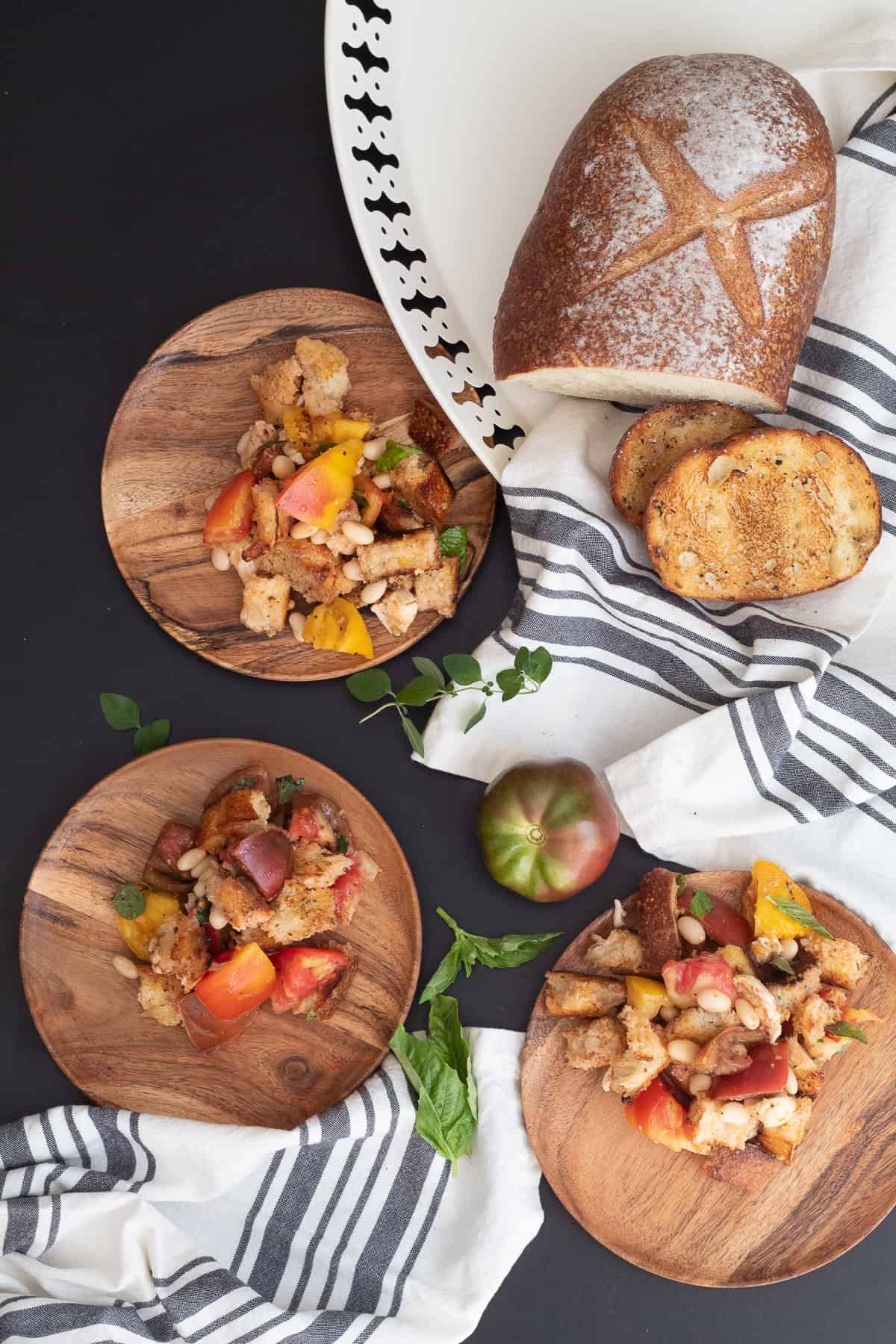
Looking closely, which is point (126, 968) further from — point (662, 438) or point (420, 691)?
point (662, 438)

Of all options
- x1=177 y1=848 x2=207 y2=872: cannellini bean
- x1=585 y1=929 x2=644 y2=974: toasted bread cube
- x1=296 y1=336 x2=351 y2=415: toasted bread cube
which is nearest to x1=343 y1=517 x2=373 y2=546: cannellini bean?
x1=296 y1=336 x2=351 y2=415: toasted bread cube

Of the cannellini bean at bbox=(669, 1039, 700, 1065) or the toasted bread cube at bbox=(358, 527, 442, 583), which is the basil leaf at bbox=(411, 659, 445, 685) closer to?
the toasted bread cube at bbox=(358, 527, 442, 583)

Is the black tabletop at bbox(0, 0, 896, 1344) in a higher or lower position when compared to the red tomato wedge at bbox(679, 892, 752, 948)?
higher

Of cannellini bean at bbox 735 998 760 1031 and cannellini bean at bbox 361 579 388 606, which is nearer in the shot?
cannellini bean at bbox 735 998 760 1031

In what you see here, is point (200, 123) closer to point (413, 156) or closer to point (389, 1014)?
point (413, 156)

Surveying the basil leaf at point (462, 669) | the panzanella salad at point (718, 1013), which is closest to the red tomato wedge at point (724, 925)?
the panzanella salad at point (718, 1013)

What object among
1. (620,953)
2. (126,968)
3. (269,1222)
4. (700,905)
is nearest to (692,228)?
(700,905)
